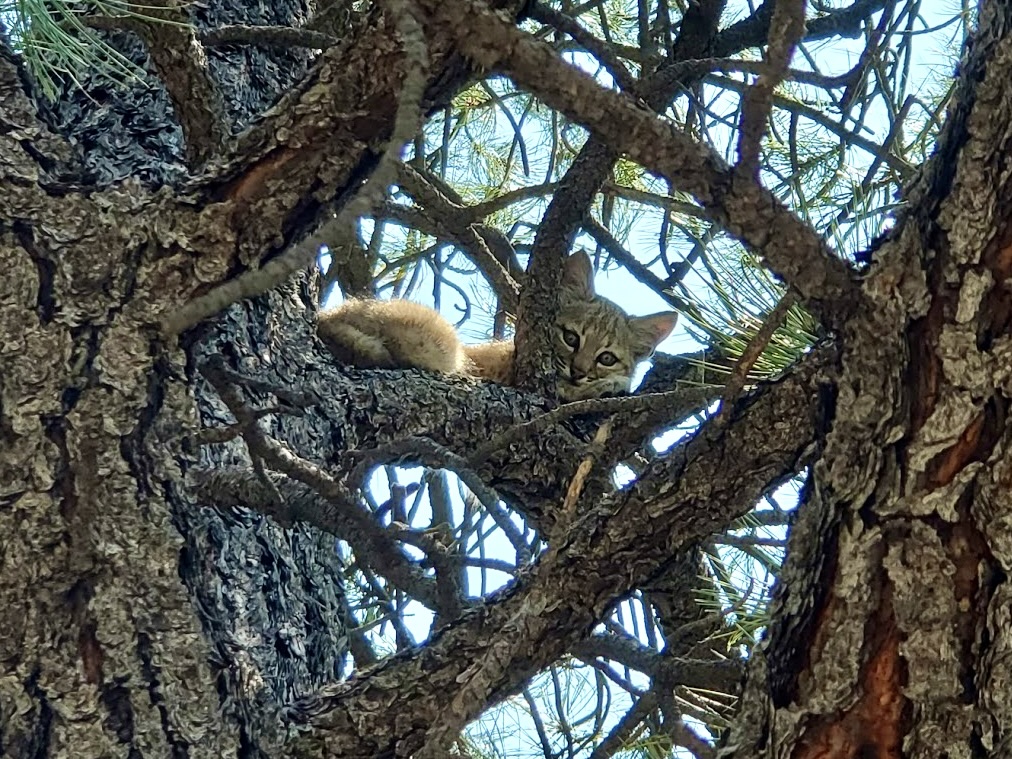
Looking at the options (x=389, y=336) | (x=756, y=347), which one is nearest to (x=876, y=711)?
(x=756, y=347)

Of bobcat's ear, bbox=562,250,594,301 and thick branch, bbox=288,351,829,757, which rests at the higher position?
bobcat's ear, bbox=562,250,594,301

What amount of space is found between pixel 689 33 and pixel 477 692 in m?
1.82

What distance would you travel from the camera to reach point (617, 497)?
1406 millimetres

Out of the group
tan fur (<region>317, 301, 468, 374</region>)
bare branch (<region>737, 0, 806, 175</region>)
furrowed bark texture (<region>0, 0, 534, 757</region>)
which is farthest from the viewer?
tan fur (<region>317, 301, 468, 374</region>)

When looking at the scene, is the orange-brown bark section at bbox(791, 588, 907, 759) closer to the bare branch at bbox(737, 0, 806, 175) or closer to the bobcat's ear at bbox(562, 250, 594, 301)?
the bare branch at bbox(737, 0, 806, 175)

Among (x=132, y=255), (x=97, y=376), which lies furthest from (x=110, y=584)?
(x=132, y=255)

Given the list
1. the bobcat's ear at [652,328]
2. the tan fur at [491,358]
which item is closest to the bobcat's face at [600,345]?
the bobcat's ear at [652,328]

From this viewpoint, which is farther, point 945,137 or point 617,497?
point 617,497

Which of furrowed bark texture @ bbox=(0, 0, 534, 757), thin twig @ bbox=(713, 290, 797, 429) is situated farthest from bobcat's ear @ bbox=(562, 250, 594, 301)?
thin twig @ bbox=(713, 290, 797, 429)

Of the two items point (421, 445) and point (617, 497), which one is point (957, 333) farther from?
point (421, 445)

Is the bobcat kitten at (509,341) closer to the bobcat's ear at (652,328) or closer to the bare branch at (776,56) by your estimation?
the bobcat's ear at (652,328)

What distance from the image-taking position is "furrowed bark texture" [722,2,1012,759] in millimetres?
1056

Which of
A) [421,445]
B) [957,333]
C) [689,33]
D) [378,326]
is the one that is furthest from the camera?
[378,326]

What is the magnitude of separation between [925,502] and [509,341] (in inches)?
101
